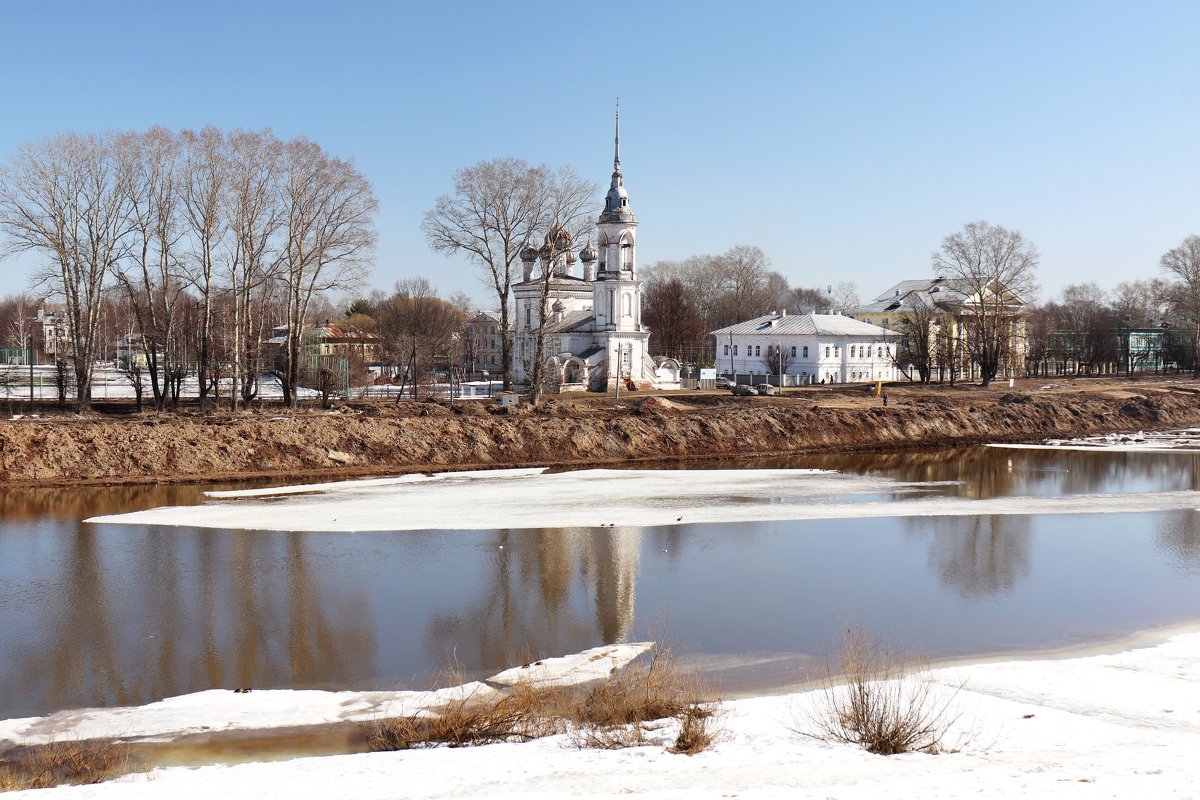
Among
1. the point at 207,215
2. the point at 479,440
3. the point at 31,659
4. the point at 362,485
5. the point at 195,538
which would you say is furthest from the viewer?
the point at 207,215

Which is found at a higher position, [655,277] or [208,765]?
[655,277]

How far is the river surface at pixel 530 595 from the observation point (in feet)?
45.4

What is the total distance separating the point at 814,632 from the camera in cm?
1530

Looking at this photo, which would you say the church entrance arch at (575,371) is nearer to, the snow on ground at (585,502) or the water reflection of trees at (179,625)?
the snow on ground at (585,502)

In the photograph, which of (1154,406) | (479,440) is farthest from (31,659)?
(1154,406)

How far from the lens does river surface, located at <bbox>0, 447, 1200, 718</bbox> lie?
1384 cm

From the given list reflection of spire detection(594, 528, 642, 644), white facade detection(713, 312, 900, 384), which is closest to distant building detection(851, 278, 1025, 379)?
white facade detection(713, 312, 900, 384)

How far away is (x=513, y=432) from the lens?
36812 millimetres

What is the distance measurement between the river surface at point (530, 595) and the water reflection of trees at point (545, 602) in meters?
0.06

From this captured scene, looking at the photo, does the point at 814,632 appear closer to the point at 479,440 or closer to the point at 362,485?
the point at 362,485

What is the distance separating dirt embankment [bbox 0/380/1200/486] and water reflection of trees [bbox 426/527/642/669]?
1275cm

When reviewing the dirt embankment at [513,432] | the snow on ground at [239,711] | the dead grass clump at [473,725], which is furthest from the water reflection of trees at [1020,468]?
the dead grass clump at [473,725]

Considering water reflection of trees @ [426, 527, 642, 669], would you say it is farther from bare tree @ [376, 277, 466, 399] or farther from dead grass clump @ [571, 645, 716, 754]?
bare tree @ [376, 277, 466, 399]

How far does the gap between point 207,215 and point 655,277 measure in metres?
91.7
